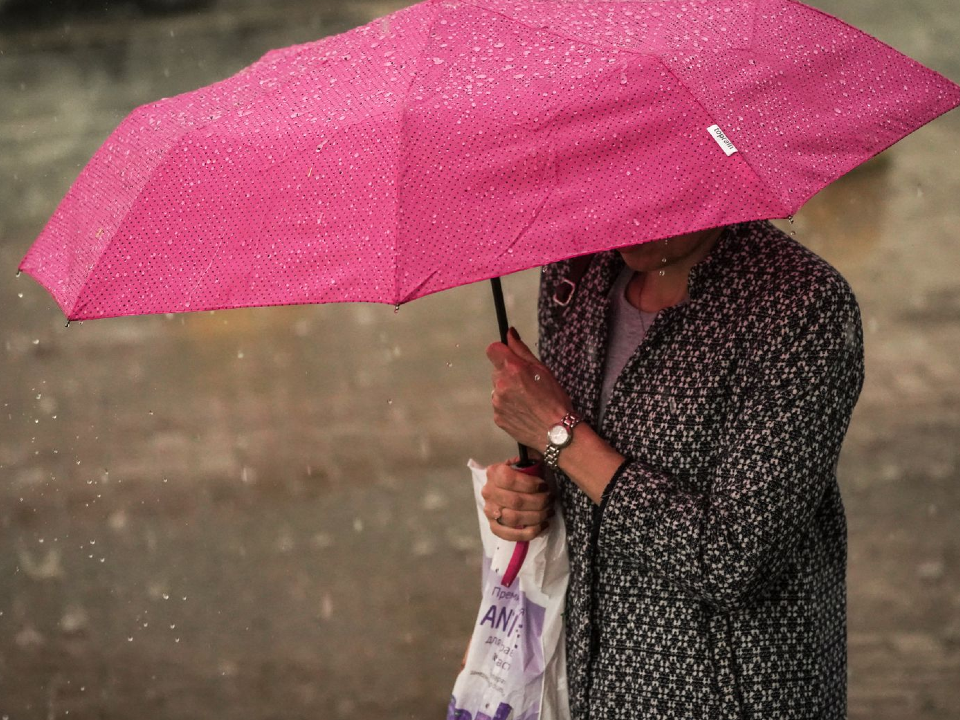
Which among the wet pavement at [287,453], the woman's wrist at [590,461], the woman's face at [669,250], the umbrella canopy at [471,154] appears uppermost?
the umbrella canopy at [471,154]

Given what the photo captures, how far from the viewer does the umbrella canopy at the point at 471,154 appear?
1283mm

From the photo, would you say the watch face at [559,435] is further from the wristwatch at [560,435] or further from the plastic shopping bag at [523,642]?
the plastic shopping bag at [523,642]

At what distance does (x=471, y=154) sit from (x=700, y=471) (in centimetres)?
66

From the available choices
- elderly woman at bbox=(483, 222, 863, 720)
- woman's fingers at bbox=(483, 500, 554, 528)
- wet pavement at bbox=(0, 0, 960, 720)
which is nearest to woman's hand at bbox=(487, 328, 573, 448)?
elderly woman at bbox=(483, 222, 863, 720)

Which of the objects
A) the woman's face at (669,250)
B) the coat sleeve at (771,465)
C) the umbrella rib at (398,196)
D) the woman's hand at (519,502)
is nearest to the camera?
the umbrella rib at (398,196)

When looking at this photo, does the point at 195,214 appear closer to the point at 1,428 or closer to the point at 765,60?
the point at 765,60

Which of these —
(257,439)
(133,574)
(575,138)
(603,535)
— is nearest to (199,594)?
A: (133,574)

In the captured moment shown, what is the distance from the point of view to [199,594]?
4.43m

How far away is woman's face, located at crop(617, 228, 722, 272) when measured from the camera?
1715 mm

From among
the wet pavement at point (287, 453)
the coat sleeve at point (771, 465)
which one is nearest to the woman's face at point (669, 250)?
the coat sleeve at point (771, 465)

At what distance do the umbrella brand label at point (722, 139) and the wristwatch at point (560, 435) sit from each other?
0.60m

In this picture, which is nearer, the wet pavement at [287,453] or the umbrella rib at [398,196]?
the umbrella rib at [398,196]

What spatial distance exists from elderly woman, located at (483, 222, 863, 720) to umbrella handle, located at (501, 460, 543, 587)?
0.02 m

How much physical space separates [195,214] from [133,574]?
11.2ft
